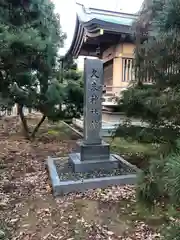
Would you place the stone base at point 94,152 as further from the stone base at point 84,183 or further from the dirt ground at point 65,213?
the dirt ground at point 65,213

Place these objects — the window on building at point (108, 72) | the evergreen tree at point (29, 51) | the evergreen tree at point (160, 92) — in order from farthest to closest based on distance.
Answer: the window on building at point (108, 72), the evergreen tree at point (29, 51), the evergreen tree at point (160, 92)

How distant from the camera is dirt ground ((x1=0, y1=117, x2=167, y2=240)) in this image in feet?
8.15

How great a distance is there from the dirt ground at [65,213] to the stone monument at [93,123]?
0.74 m

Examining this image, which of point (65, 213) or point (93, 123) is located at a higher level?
point (93, 123)

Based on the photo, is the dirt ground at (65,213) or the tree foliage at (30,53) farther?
the tree foliage at (30,53)

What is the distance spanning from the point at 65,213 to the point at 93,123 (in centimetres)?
190

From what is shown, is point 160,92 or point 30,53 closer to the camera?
point 160,92

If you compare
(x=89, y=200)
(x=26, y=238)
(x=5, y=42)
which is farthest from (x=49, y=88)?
(x=26, y=238)

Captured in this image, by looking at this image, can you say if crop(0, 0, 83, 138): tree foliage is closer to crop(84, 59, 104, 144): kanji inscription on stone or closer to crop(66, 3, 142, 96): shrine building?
crop(84, 59, 104, 144): kanji inscription on stone

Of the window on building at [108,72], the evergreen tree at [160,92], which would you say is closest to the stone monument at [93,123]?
the evergreen tree at [160,92]

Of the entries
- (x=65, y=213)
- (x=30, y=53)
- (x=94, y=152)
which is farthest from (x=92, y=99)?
(x=65, y=213)

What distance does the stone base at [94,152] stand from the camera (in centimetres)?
426

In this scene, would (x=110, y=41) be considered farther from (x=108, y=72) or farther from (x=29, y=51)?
(x=29, y=51)

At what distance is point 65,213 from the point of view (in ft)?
9.53
